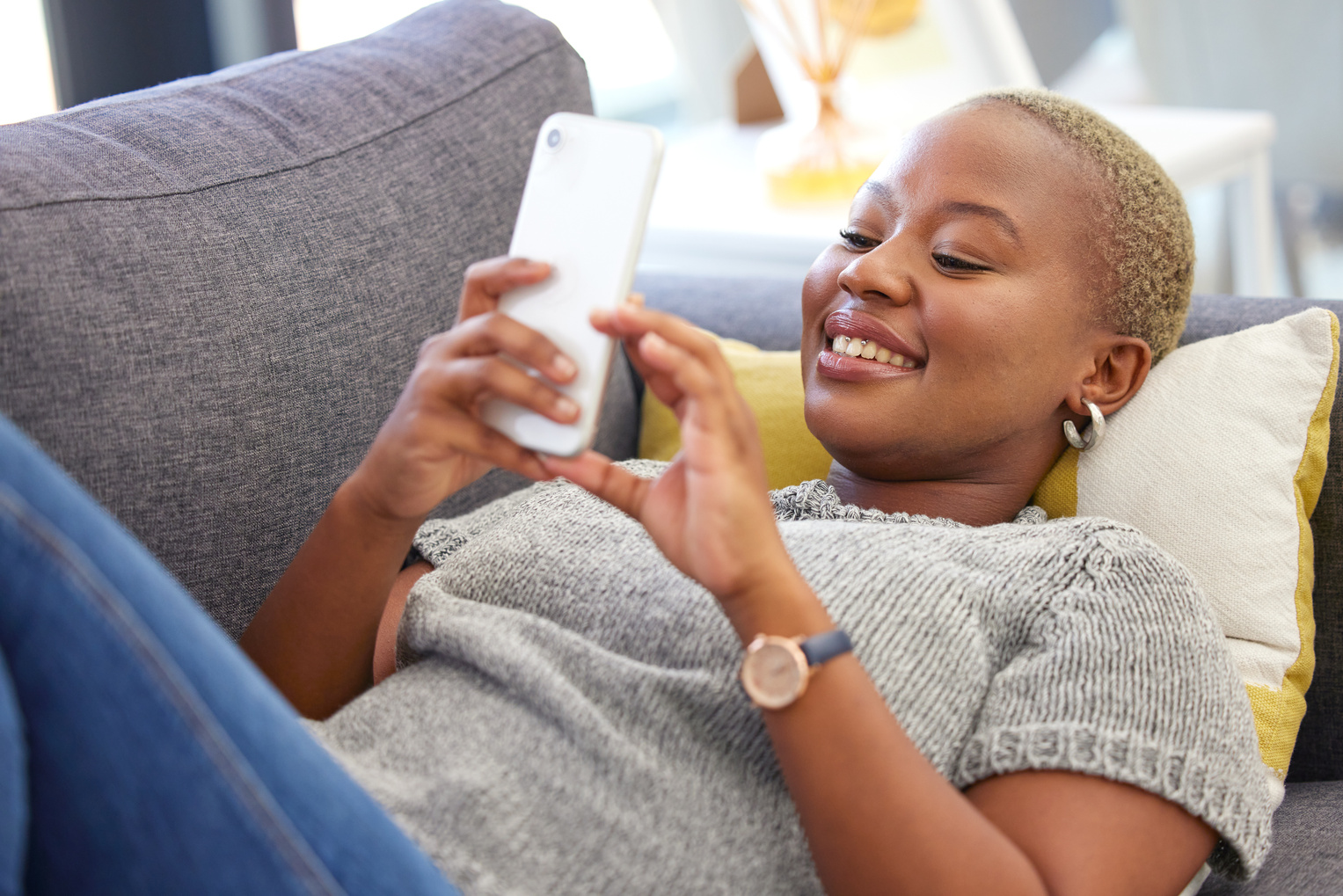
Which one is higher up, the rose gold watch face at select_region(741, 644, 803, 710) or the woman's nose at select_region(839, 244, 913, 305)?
the woman's nose at select_region(839, 244, 913, 305)

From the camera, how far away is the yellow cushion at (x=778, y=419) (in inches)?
50.1

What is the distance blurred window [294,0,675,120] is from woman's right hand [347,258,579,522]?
239 cm

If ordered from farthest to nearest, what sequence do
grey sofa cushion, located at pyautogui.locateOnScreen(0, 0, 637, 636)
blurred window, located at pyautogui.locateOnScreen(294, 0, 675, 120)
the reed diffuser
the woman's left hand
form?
blurred window, located at pyautogui.locateOnScreen(294, 0, 675, 120), the reed diffuser, grey sofa cushion, located at pyautogui.locateOnScreen(0, 0, 637, 636), the woman's left hand

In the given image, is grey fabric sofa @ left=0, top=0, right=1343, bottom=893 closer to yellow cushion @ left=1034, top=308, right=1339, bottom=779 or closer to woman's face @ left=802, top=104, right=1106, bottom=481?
yellow cushion @ left=1034, top=308, right=1339, bottom=779

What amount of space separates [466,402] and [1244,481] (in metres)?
0.73

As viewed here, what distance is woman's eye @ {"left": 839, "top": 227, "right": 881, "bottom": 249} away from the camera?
1.08 meters

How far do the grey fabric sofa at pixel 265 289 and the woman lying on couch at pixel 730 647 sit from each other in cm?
13

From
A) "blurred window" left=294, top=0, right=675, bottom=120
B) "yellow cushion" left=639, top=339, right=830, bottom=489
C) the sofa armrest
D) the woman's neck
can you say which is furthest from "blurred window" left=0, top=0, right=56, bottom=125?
the sofa armrest

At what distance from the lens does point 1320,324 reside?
1108 millimetres

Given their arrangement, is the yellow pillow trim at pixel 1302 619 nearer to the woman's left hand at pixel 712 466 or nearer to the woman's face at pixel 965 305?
the woman's face at pixel 965 305

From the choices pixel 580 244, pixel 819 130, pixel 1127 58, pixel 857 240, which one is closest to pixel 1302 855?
pixel 857 240

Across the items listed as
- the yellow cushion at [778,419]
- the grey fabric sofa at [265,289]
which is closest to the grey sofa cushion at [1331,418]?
the grey fabric sofa at [265,289]

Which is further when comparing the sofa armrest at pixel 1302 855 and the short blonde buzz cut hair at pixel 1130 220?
the short blonde buzz cut hair at pixel 1130 220

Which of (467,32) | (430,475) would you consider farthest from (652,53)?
(430,475)
